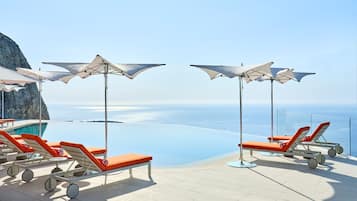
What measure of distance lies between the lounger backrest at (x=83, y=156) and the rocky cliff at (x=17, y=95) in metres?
26.4

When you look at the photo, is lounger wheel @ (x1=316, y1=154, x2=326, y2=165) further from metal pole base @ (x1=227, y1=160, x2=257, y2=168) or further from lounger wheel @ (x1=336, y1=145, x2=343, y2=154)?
lounger wheel @ (x1=336, y1=145, x2=343, y2=154)

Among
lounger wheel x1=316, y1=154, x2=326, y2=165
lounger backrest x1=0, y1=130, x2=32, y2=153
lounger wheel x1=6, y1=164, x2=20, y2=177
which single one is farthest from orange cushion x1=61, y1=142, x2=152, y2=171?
lounger wheel x1=316, y1=154, x2=326, y2=165

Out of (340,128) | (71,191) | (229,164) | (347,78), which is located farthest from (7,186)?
(347,78)

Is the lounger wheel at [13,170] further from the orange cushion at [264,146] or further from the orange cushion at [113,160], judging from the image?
the orange cushion at [264,146]

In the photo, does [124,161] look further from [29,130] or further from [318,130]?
[29,130]

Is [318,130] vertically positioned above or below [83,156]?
above

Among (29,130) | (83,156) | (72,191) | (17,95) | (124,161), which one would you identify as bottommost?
(29,130)

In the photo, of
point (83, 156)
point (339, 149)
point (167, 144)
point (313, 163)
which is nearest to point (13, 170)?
point (83, 156)

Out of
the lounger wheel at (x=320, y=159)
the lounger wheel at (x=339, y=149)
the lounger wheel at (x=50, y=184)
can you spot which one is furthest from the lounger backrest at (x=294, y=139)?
the lounger wheel at (x=50, y=184)

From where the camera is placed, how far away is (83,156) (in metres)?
4.28

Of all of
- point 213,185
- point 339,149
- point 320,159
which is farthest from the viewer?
point 339,149

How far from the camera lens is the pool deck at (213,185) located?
4.08m

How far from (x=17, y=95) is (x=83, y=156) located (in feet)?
93.0

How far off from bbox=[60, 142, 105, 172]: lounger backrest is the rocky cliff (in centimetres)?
2640
